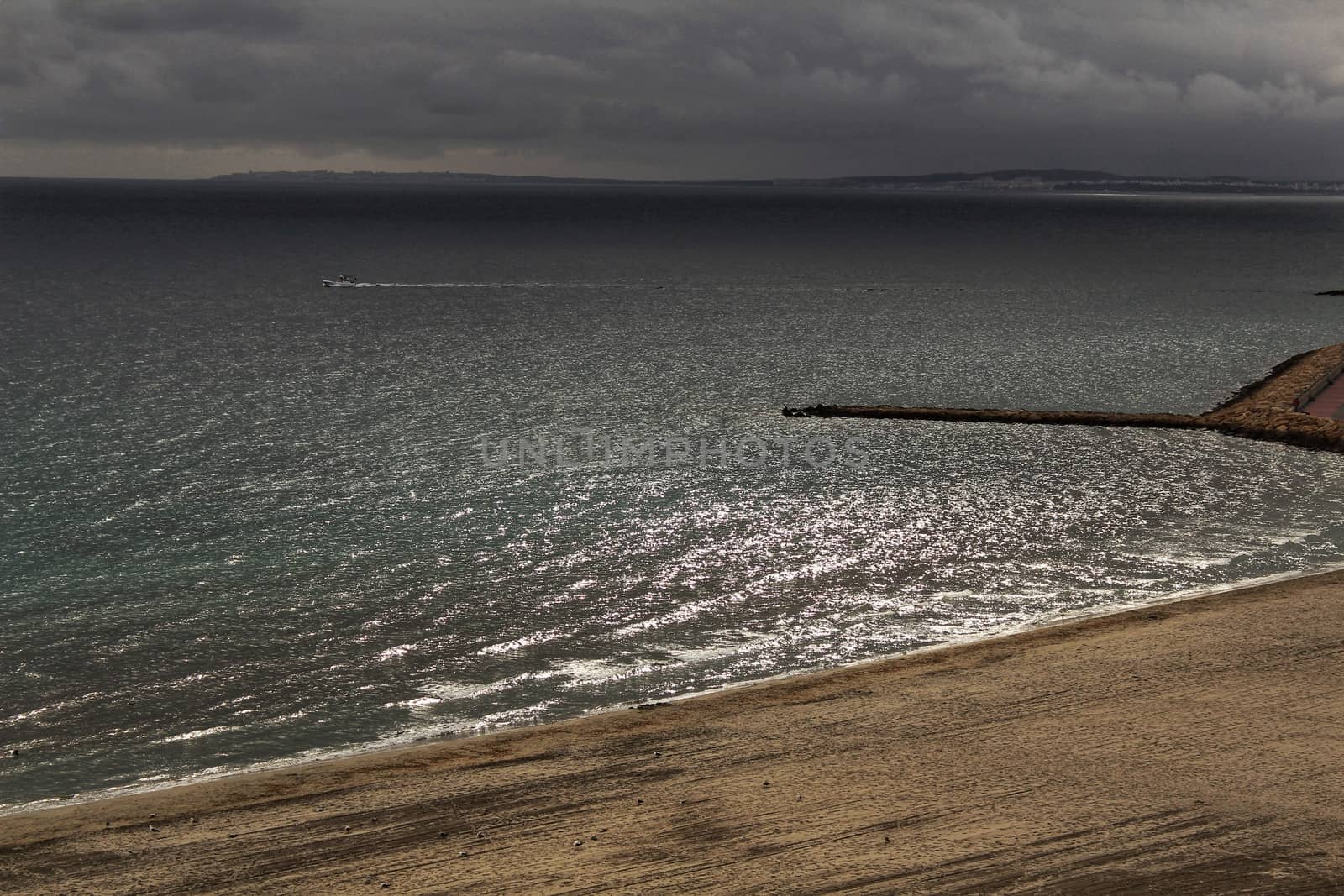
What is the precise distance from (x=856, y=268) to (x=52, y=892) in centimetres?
10902

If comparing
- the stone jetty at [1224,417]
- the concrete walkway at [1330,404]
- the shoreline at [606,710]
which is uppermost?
the concrete walkway at [1330,404]

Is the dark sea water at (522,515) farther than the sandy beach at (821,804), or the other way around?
the dark sea water at (522,515)

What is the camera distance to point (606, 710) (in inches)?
853

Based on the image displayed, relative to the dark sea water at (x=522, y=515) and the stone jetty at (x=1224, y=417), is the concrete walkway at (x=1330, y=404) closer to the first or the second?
the stone jetty at (x=1224, y=417)

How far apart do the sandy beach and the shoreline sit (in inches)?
8.0

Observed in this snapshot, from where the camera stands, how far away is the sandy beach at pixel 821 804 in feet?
51.8

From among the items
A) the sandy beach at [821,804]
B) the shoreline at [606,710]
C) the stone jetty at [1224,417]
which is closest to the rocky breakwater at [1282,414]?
the stone jetty at [1224,417]

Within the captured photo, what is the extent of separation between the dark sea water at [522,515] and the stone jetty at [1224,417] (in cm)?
123

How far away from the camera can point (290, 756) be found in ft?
64.7

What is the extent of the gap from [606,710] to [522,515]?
11.6 m

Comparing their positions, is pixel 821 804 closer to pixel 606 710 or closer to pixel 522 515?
pixel 606 710

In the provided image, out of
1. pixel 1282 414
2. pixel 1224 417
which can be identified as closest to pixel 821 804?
pixel 1224 417

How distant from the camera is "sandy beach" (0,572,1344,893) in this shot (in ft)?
51.8

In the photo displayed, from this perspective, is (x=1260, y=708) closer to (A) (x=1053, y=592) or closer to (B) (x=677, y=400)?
(A) (x=1053, y=592)
